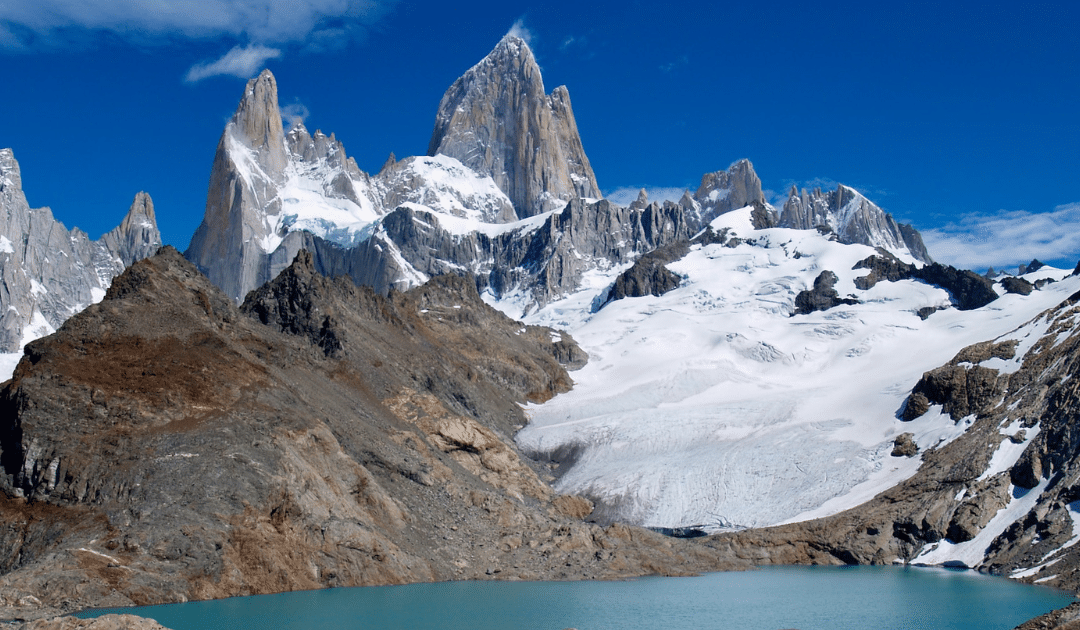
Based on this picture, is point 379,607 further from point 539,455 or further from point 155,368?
point 539,455

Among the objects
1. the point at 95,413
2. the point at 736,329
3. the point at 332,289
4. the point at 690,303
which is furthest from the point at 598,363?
the point at 95,413

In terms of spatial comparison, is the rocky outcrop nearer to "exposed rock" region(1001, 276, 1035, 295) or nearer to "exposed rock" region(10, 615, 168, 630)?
"exposed rock" region(1001, 276, 1035, 295)

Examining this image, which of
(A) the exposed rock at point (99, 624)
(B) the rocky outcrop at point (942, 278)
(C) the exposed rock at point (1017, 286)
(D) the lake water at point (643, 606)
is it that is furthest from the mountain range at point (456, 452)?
(B) the rocky outcrop at point (942, 278)

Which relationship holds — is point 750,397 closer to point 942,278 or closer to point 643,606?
point 942,278

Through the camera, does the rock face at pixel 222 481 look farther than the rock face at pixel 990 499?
No

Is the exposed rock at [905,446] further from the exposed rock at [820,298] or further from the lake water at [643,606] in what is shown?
the exposed rock at [820,298]

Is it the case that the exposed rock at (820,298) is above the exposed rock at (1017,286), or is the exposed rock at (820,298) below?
above
